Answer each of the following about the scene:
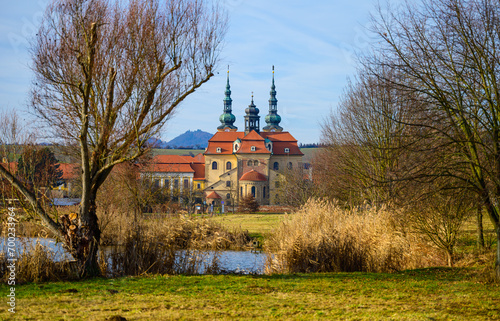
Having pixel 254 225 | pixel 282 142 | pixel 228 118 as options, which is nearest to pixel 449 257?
pixel 254 225

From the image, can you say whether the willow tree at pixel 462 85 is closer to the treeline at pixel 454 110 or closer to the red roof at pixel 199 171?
the treeline at pixel 454 110

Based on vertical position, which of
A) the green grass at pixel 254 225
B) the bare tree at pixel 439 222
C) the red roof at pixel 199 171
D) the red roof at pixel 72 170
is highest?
the red roof at pixel 199 171

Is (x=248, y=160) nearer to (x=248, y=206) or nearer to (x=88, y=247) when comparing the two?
(x=248, y=206)

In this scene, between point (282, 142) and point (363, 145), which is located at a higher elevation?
point (282, 142)

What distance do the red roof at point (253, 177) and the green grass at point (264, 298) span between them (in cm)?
6470

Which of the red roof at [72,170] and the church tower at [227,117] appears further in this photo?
the church tower at [227,117]

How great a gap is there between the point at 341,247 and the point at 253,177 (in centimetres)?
6368

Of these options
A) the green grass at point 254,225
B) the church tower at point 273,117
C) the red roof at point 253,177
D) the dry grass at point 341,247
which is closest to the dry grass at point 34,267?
the dry grass at point 341,247

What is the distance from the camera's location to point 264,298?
778 cm

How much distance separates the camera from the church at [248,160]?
75.8 meters

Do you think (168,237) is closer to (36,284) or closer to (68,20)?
(36,284)

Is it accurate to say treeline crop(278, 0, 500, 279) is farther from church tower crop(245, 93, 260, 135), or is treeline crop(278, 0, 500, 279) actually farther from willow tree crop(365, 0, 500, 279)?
church tower crop(245, 93, 260, 135)

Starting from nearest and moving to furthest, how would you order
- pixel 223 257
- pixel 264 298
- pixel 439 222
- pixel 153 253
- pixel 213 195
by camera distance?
pixel 264 298
pixel 153 253
pixel 439 222
pixel 223 257
pixel 213 195

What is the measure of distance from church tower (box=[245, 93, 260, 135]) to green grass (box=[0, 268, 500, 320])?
3285 inches
